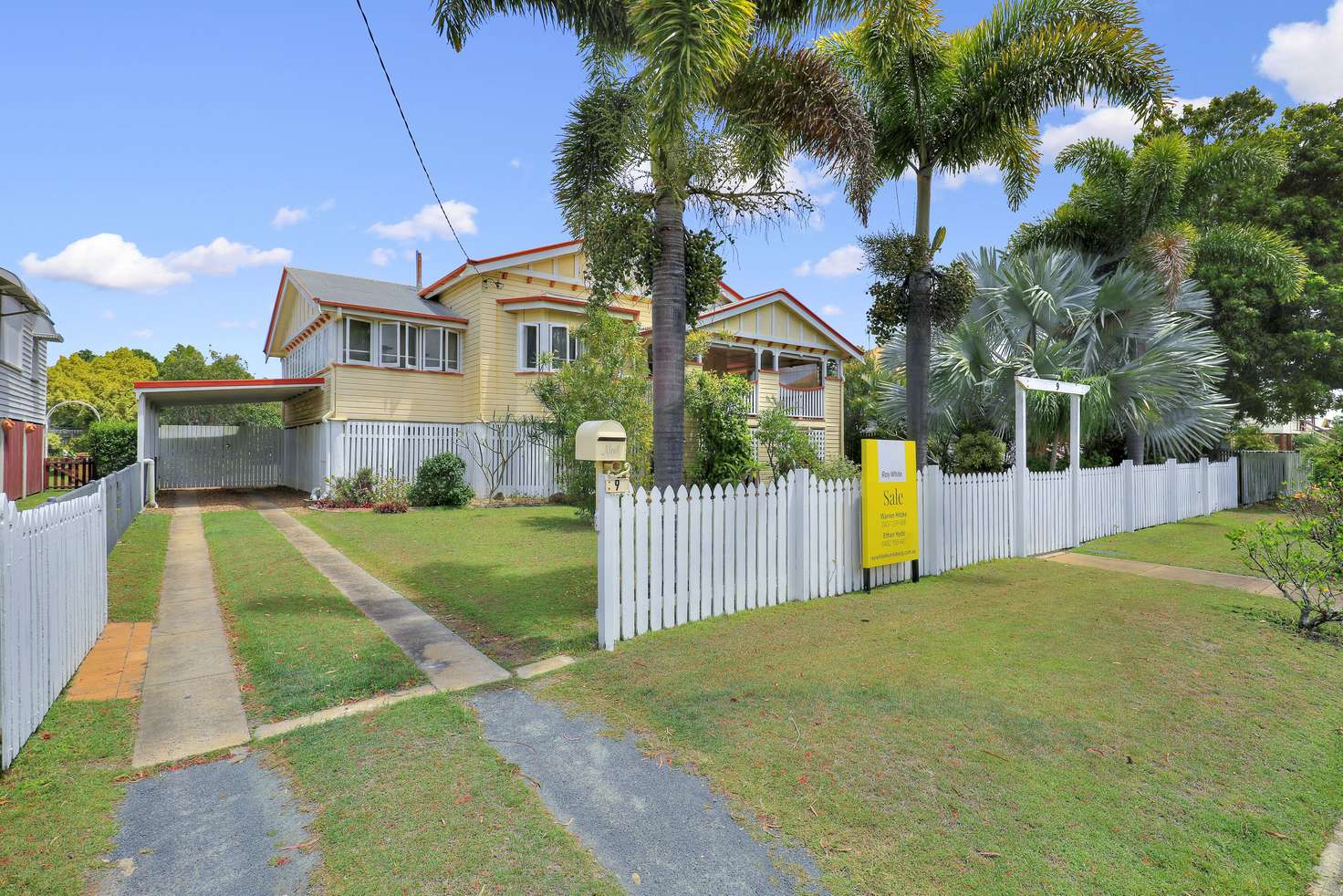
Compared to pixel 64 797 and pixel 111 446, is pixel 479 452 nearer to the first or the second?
pixel 111 446

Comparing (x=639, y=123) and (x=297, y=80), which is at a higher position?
(x=297, y=80)

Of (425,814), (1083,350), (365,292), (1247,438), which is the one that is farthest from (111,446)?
(1247,438)

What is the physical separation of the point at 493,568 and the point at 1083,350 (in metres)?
14.8

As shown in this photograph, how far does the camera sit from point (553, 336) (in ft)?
68.4

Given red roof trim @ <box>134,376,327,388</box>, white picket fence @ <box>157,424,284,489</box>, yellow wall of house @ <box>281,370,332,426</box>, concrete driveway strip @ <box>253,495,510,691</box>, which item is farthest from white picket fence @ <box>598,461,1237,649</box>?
white picket fence @ <box>157,424,284,489</box>

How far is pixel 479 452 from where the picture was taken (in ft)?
67.4

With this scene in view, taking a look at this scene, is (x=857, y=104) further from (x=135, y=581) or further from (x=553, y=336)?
(x=553, y=336)

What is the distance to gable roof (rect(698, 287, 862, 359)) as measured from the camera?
21.4 meters

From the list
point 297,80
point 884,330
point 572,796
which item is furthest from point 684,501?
point 297,80

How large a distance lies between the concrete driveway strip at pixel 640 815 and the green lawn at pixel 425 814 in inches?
4.9

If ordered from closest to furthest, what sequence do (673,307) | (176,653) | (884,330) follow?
(176,653), (673,307), (884,330)

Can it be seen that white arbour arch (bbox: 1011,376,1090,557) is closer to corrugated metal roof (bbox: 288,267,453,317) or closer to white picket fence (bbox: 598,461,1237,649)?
white picket fence (bbox: 598,461,1237,649)

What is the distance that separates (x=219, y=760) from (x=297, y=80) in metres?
7.98

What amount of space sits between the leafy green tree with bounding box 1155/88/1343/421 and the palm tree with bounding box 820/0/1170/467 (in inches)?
519
